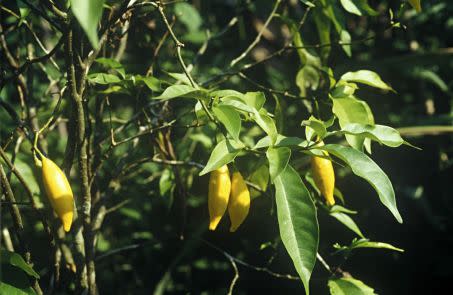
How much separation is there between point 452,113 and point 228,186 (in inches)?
62.2

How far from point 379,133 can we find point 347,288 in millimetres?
339

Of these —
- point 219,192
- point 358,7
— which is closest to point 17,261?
point 219,192

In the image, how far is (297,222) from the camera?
74 centimetres

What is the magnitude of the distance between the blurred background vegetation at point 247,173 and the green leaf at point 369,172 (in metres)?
0.55

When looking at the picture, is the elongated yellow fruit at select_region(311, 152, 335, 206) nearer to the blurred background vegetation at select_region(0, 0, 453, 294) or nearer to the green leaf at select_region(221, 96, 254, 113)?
the green leaf at select_region(221, 96, 254, 113)

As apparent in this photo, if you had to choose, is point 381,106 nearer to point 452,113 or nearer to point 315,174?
point 452,113

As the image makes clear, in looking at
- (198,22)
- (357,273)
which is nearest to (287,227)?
(357,273)

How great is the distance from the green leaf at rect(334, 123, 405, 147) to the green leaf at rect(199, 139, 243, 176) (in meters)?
0.16

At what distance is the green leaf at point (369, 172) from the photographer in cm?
73

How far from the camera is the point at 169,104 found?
1203mm

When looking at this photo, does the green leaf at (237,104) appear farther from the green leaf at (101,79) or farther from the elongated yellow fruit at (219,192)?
the green leaf at (101,79)

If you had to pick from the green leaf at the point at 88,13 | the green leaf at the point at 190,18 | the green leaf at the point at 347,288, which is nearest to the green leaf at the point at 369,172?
the green leaf at the point at 347,288

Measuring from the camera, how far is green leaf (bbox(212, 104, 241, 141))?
74 centimetres

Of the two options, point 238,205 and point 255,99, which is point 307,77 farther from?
point 238,205
